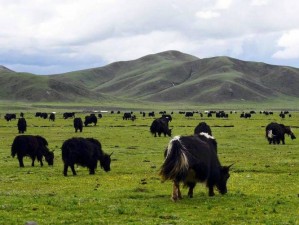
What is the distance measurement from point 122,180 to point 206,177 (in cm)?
689

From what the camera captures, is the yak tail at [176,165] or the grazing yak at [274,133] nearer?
the yak tail at [176,165]

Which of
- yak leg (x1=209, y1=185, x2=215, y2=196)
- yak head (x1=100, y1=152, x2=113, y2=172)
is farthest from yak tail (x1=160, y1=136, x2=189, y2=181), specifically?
yak head (x1=100, y1=152, x2=113, y2=172)

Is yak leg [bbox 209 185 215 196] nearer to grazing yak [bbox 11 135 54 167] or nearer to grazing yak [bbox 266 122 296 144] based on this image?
grazing yak [bbox 11 135 54 167]

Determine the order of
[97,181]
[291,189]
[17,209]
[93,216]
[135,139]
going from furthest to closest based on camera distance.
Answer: [135,139] → [97,181] → [291,189] → [17,209] → [93,216]

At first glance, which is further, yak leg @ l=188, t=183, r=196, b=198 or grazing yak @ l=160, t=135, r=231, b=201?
yak leg @ l=188, t=183, r=196, b=198

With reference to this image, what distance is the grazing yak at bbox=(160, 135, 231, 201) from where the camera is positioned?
52.5ft

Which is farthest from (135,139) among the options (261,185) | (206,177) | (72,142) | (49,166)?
(206,177)

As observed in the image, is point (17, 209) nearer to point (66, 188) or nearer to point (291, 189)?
point (66, 188)

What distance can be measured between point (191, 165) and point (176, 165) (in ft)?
1.94

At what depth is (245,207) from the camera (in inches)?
624

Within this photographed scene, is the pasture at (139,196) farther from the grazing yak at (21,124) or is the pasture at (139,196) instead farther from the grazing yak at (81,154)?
the grazing yak at (21,124)

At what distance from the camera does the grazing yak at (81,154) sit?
82.5 feet

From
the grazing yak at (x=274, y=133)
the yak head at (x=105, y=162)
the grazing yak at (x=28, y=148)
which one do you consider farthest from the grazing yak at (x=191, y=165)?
the grazing yak at (x=274, y=133)

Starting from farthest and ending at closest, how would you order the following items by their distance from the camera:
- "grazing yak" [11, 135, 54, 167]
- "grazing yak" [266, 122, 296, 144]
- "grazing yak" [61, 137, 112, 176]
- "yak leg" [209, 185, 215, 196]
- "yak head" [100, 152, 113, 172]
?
1. "grazing yak" [266, 122, 296, 144]
2. "grazing yak" [11, 135, 54, 167]
3. "yak head" [100, 152, 113, 172]
4. "grazing yak" [61, 137, 112, 176]
5. "yak leg" [209, 185, 215, 196]
